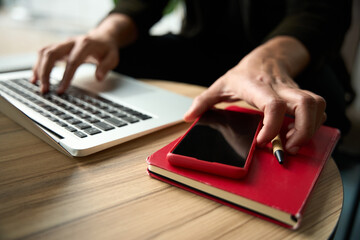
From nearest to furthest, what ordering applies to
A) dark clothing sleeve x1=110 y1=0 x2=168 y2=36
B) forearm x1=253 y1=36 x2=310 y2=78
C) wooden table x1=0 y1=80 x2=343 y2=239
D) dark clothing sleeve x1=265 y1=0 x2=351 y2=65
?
wooden table x1=0 y1=80 x2=343 y2=239, forearm x1=253 y1=36 x2=310 y2=78, dark clothing sleeve x1=265 y1=0 x2=351 y2=65, dark clothing sleeve x1=110 y1=0 x2=168 y2=36

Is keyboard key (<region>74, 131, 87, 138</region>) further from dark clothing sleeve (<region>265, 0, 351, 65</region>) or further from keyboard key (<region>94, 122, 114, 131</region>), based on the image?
dark clothing sleeve (<region>265, 0, 351, 65</region>)

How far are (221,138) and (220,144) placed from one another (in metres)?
0.02

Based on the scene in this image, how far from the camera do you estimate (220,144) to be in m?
0.41

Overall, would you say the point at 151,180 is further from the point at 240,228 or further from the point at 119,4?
the point at 119,4

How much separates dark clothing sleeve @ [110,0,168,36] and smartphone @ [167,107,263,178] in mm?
663

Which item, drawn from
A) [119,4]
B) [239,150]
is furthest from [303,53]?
[119,4]

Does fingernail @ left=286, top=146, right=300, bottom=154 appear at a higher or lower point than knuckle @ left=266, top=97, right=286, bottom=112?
lower

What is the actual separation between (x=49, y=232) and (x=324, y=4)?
32.8 inches

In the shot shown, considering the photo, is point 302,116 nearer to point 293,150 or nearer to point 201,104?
point 293,150

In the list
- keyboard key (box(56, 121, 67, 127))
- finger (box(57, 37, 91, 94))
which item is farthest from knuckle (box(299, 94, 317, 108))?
finger (box(57, 37, 91, 94))

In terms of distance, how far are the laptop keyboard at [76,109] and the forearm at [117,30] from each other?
25 cm

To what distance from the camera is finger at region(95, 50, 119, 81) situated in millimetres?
740

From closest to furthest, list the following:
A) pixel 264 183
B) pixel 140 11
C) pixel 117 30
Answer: pixel 264 183 < pixel 117 30 < pixel 140 11

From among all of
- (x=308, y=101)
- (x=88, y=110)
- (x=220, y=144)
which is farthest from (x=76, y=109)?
(x=308, y=101)
